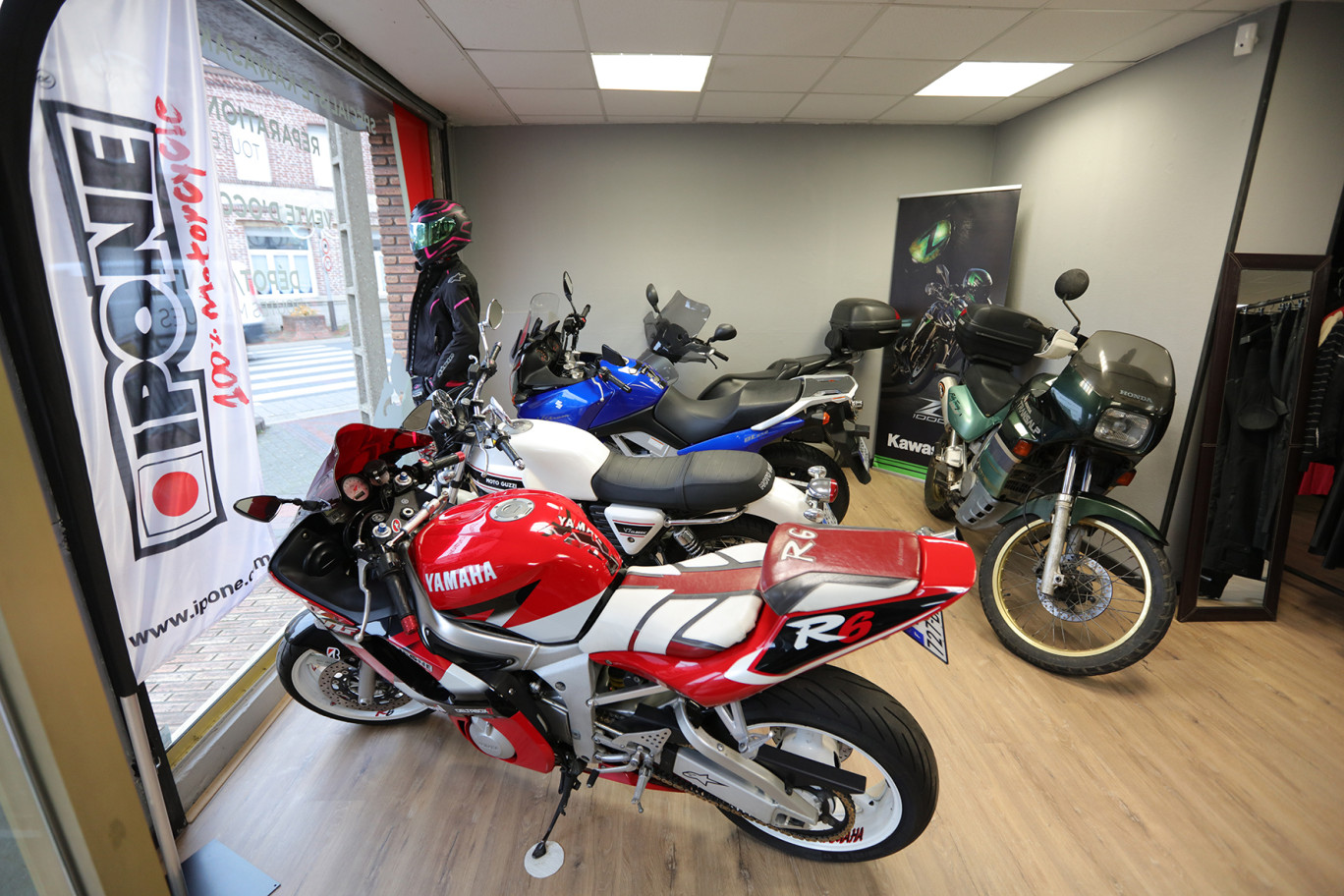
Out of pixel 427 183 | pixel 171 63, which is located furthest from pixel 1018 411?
pixel 427 183

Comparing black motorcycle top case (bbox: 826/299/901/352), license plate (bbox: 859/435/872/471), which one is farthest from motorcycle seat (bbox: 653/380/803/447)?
black motorcycle top case (bbox: 826/299/901/352)

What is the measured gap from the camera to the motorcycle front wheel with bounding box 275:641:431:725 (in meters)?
1.59

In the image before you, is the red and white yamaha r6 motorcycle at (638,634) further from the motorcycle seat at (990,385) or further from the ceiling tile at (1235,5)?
the ceiling tile at (1235,5)

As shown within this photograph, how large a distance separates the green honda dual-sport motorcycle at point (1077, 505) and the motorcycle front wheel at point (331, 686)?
82.5 inches

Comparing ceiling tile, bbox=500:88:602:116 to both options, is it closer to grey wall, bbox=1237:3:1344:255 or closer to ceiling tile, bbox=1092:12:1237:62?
ceiling tile, bbox=1092:12:1237:62

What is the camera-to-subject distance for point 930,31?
2.43m

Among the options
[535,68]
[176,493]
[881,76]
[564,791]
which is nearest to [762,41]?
[881,76]

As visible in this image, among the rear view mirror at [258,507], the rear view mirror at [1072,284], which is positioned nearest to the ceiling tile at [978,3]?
the rear view mirror at [1072,284]

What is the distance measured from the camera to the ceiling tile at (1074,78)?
2828mm

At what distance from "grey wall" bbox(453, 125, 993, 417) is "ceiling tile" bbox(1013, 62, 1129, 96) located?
0.78 meters

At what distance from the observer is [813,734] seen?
1.21 m

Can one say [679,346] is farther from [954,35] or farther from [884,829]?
[884,829]

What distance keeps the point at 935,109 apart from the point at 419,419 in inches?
148

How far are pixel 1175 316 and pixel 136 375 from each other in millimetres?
3557
